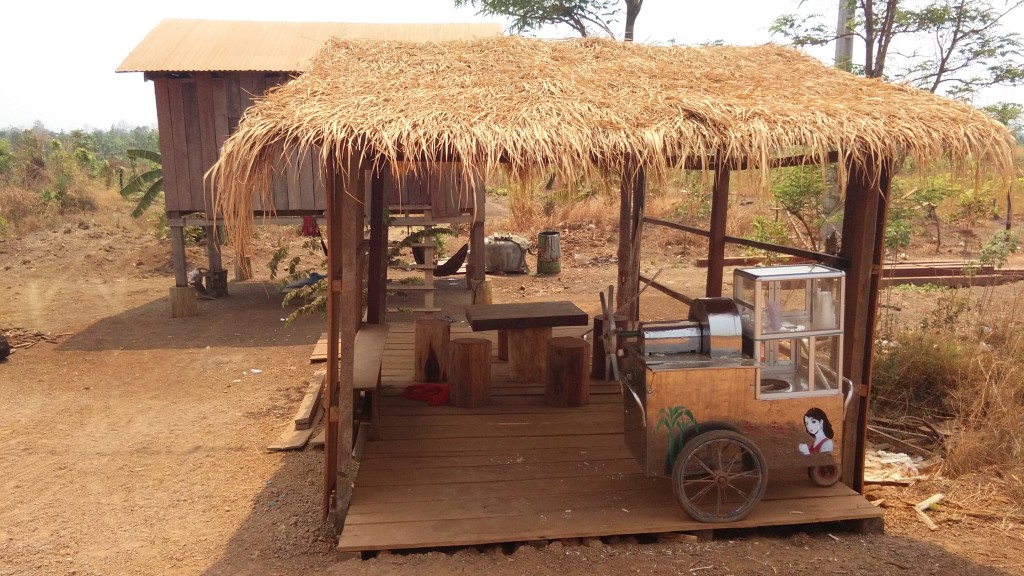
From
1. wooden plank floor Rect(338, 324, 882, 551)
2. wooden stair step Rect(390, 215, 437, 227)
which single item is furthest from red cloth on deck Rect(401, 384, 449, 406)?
wooden stair step Rect(390, 215, 437, 227)

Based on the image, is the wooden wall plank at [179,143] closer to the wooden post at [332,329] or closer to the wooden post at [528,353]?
the wooden post at [528,353]

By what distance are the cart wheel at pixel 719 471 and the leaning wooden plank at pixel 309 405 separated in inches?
141

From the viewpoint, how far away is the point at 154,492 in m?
5.27

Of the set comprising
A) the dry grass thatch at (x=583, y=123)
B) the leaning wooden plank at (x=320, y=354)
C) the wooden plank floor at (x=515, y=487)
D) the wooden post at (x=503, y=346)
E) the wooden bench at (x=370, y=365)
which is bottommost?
the leaning wooden plank at (x=320, y=354)

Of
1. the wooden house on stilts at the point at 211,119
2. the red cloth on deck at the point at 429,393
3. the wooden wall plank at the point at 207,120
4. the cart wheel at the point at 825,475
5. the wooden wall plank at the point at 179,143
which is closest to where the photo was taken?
the cart wheel at the point at 825,475

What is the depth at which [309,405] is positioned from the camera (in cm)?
661

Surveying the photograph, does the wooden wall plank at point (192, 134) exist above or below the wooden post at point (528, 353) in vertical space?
above

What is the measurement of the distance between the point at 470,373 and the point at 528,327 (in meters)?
0.82

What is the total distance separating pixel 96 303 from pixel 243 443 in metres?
7.42

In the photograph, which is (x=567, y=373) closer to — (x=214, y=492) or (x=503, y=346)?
(x=503, y=346)

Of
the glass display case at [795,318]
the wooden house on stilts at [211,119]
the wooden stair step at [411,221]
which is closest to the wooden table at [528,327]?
the glass display case at [795,318]

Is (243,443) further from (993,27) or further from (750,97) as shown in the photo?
(993,27)

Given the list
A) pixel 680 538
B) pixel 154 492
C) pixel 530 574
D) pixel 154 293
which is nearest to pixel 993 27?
pixel 680 538

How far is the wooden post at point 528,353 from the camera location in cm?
643
